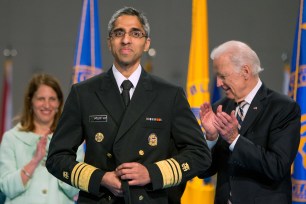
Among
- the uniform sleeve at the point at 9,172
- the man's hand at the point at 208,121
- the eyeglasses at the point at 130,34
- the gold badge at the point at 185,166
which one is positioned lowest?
the uniform sleeve at the point at 9,172

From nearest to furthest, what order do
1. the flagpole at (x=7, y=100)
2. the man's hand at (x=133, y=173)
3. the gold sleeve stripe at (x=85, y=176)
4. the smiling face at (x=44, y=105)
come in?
1. the man's hand at (x=133, y=173)
2. the gold sleeve stripe at (x=85, y=176)
3. the smiling face at (x=44, y=105)
4. the flagpole at (x=7, y=100)

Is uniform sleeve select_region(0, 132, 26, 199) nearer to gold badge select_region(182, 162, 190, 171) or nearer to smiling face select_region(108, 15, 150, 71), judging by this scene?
smiling face select_region(108, 15, 150, 71)

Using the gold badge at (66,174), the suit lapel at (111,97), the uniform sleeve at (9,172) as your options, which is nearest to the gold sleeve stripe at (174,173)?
the suit lapel at (111,97)

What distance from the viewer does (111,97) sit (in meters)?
2.16

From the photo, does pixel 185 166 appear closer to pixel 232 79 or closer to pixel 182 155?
pixel 182 155

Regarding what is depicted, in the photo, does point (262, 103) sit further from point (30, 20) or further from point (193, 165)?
point (30, 20)

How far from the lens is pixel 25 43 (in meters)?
5.84

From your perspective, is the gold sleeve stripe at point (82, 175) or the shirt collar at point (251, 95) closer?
the gold sleeve stripe at point (82, 175)

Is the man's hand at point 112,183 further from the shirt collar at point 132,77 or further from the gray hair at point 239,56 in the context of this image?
the gray hair at point 239,56

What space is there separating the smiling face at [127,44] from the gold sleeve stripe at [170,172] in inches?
16.4

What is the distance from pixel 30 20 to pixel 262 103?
370 centimetres

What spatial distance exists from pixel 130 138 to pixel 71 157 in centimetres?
25

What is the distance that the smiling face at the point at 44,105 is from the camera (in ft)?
11.4

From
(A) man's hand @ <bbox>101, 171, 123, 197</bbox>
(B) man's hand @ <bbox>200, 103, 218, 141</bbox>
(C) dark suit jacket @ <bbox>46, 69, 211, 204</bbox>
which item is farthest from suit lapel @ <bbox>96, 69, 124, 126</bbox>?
(B) man's hand @ <bbox>200, 103, 218, 141</bbox>
